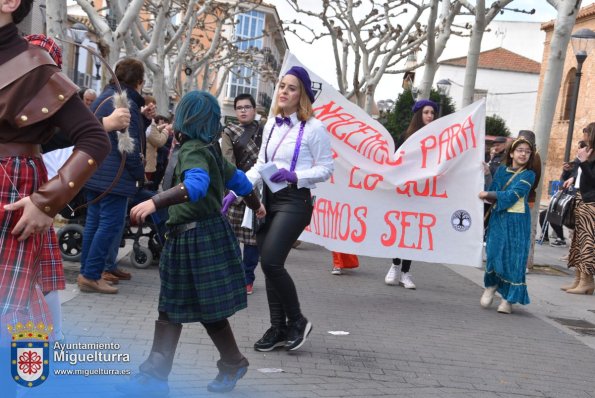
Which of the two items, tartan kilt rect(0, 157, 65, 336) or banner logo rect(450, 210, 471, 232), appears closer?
tartan kilt rect(0, 157, 65, 336)

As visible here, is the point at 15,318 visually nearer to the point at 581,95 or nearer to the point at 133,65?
the point at 133,65

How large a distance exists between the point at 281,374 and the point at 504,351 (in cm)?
216

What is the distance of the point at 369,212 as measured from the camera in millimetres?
8734

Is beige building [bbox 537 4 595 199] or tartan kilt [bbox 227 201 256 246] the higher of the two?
beige building [bbox 537 4 595 199]

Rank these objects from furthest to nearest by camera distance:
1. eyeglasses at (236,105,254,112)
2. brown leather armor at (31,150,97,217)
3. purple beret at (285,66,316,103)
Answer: eyeglasses at (236,105,254,112) → purple beret at (285,66,316,103) → brown leather armor at (31,150,97,217)

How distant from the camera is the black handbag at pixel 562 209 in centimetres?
1103

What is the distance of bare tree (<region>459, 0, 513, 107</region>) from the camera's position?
13866mm

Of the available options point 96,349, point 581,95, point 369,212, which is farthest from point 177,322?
point 581,95

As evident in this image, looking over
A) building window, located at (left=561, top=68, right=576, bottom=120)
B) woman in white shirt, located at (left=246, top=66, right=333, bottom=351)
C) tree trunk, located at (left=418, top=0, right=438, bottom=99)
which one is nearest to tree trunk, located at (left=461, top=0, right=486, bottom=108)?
tree trunk, located at (left=418, top=0, right=438, bottom=99)

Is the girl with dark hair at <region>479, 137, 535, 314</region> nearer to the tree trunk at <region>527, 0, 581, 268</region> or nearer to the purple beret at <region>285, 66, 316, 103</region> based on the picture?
the purple beret at <region>285, 66, 316, 103</region>

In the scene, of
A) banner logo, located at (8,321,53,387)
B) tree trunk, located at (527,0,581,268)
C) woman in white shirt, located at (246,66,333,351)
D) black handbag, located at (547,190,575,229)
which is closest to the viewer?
banner logo, located at (8,321,53,387)

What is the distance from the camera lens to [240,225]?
825 cm

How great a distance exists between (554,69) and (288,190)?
750 centimetres

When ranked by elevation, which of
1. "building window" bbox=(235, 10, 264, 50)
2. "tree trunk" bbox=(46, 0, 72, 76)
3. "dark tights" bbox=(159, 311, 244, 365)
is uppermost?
"building window" bbox=(235, 10, 264, 50)
